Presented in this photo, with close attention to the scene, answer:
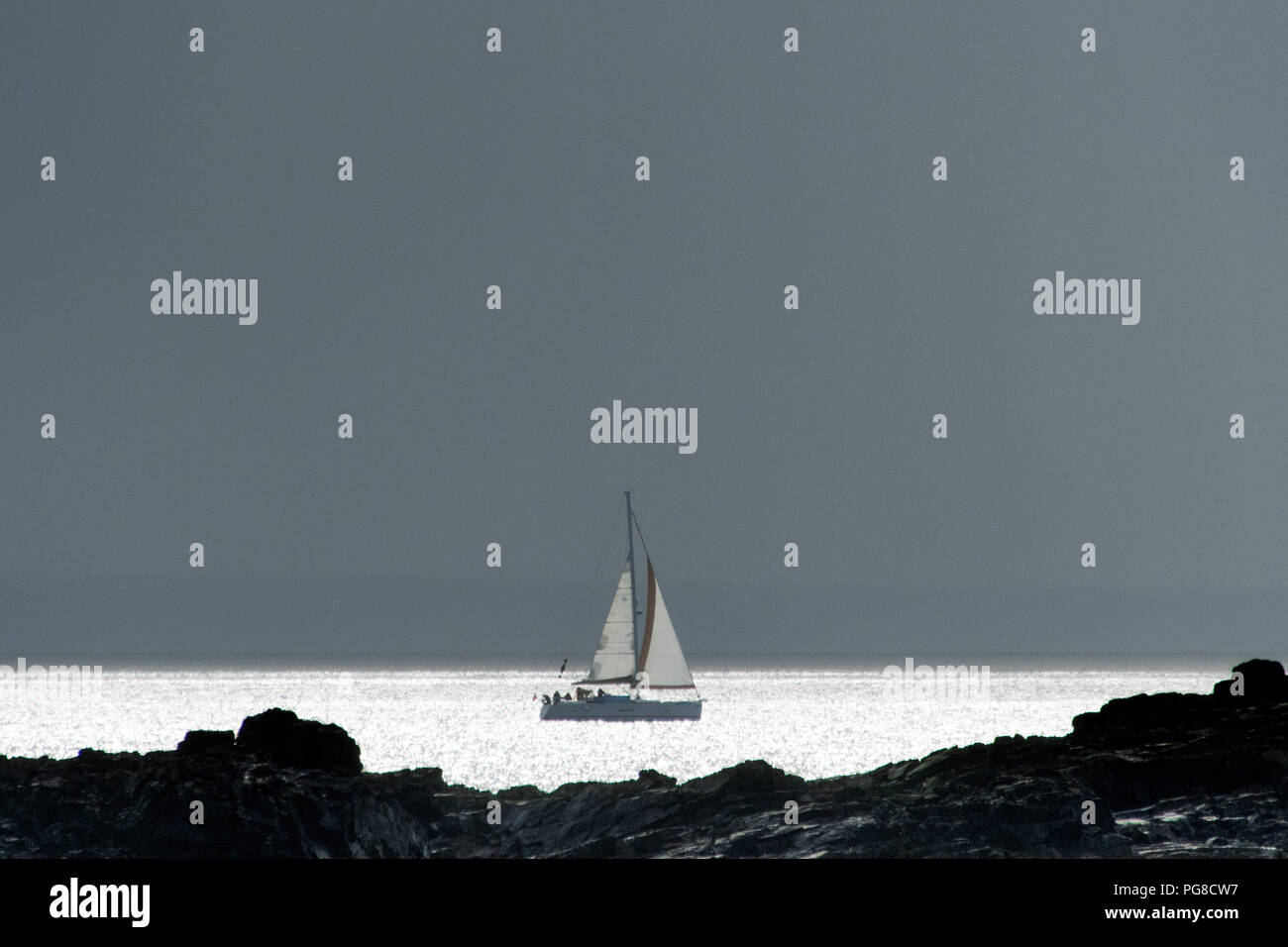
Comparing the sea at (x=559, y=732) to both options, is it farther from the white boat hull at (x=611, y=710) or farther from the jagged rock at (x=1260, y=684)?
the jagged rock at (x=1260, y=684)

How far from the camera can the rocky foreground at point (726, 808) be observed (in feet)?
100

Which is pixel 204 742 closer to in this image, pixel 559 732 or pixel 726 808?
pixel 726 808

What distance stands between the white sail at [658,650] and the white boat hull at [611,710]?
2.57 metres

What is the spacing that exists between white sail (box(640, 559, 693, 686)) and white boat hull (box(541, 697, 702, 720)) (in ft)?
8.42

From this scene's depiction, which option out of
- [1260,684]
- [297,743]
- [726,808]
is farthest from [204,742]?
[1260,684]

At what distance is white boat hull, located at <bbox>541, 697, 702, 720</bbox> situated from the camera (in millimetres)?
100375

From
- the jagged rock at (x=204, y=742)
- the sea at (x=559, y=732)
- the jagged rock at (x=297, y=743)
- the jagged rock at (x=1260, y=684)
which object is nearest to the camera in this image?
the jagged rock at (x=204, y=742)

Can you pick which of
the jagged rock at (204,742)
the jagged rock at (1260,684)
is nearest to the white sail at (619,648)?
the jagged rock at (1260,684)

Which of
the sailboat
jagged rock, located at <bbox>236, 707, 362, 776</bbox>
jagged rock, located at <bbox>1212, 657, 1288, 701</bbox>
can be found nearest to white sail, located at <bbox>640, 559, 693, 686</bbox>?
the sailboat

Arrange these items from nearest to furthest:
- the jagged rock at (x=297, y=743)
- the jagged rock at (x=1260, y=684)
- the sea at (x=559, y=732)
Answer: the jagged rock at (x=297, y=743) → the jagged rock at (x=1260, y=684) → the sea at (x=559, y=732)
